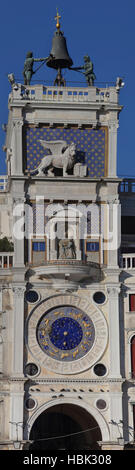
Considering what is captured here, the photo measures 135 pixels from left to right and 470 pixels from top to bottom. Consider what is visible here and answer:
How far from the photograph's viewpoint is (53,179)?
78.2 meters

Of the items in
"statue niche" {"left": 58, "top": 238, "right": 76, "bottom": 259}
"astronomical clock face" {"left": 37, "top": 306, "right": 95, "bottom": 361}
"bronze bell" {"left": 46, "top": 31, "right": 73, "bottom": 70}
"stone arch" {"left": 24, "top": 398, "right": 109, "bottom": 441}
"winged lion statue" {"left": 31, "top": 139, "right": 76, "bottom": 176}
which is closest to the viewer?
"stone arch" {"left": 24, "top": 398, "right": 109, "bottom": 441}

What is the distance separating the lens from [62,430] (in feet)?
269

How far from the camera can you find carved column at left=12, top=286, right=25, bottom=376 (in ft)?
249

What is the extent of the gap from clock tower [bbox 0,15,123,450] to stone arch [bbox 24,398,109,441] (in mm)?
52

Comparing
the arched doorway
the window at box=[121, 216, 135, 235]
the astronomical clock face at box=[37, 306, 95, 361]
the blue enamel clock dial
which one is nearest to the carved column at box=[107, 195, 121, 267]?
the window at box=[121, 216, 135, 235]

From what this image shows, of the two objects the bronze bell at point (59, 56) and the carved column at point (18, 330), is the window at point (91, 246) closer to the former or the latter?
the carved column at point (18, 330)

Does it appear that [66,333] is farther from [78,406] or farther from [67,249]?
[67,249]

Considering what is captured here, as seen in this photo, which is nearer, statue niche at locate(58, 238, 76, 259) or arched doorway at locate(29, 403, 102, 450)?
statue niche at locate(58, 238, 76, 259)

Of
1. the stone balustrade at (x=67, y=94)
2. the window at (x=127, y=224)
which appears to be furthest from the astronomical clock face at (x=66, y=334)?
the stone balustrade at (x=67, y=94)

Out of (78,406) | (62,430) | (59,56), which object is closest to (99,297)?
(78,406)

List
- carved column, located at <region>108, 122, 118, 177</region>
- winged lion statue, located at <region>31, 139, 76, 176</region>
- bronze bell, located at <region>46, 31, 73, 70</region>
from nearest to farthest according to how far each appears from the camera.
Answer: winged lion statue, located at <region>31, 139, 76, 176</region> < carved column, located at <region>108, 122, 118, 177</region> < bronze bell, located at <region>46, 31, 73, 70</region>

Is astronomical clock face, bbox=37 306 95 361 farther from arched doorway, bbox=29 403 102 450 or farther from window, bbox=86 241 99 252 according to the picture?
window, bbox=86 241 99 252

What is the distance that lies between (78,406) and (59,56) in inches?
797
